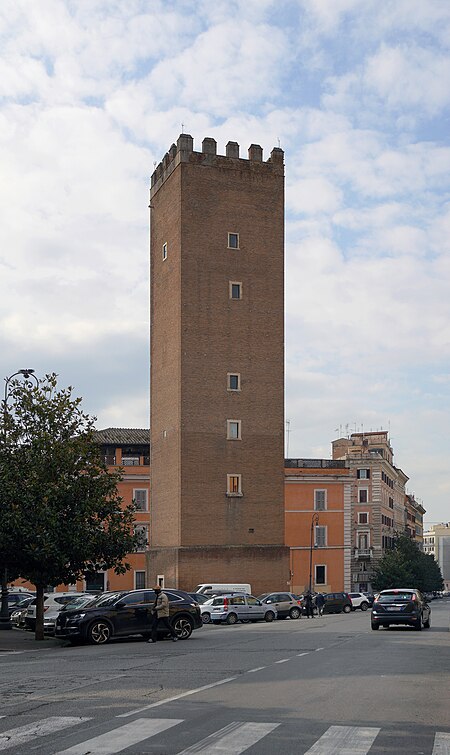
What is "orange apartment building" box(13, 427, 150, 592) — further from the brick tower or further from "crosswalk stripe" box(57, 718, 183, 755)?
"crosswalk stripe" box(57, 718, 183, 755)

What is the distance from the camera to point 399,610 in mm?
35375

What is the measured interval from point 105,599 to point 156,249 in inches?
1713

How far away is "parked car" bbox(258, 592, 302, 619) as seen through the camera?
5406 centimetres

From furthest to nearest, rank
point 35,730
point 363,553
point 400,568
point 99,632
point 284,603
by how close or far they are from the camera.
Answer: point 363,553 < point 400,568 < point 284,603 < point 99,632 < point 35,730

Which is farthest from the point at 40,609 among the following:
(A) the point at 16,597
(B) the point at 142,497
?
(B) the point at 142,497

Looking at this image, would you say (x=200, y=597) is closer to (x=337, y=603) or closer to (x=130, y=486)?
(x=337, y=603)

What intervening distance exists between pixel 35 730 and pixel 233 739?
2.29 m

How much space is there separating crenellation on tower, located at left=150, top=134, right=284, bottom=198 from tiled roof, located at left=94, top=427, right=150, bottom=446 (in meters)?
23.1

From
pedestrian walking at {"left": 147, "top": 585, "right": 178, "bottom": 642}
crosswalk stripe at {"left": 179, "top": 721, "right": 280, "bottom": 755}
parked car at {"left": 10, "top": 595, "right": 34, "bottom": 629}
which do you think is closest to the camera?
crosswalk stripe at {"left": 179, "top": 721, "right": 280, "bottom": 755}

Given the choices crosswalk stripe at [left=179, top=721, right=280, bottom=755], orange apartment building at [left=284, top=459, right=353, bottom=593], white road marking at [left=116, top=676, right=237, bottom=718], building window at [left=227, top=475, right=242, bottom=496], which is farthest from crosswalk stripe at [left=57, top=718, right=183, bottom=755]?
orange apartment building at [left=284, top=459, right=353, bottom=593]

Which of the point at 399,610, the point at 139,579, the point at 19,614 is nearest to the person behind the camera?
the point at 399,610

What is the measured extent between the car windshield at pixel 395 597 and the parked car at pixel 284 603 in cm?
1788

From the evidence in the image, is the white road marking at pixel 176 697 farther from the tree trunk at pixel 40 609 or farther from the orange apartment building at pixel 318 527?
the orange apartment building at pixel 318 527

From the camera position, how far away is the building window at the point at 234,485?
63.7m
